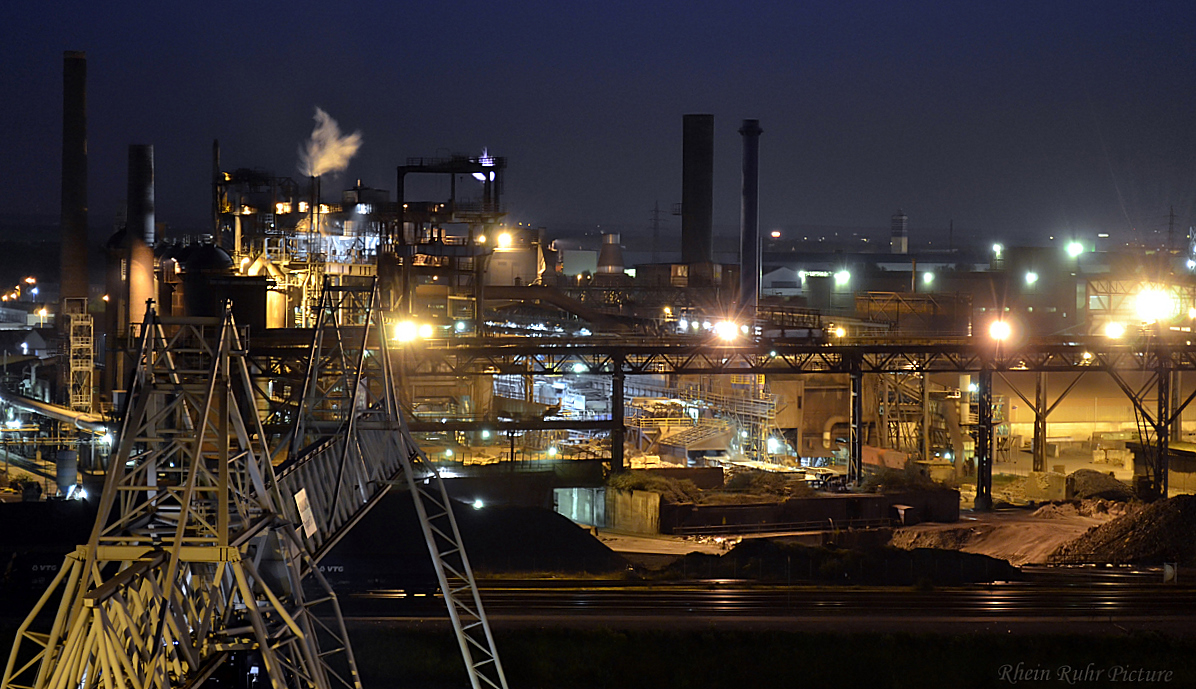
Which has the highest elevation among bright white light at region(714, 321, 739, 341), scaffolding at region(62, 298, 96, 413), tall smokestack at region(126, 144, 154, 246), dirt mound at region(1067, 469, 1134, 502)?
tall smokestack at region(126, 144, 154, 246)

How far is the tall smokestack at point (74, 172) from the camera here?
3972 cm

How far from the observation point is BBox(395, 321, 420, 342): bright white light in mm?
28259

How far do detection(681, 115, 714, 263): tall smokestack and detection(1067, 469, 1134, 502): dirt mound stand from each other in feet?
79.4

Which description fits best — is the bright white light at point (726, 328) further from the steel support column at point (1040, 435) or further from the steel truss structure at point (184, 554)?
the steel truss structure at point (184, 554)

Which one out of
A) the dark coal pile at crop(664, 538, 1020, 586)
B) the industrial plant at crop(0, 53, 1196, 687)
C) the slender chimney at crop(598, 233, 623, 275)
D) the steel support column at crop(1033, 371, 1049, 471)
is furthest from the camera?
the slender chimney at crop(598, 233, 623, 275)

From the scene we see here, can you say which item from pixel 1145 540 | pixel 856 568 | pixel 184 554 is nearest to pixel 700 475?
pixel 856 568

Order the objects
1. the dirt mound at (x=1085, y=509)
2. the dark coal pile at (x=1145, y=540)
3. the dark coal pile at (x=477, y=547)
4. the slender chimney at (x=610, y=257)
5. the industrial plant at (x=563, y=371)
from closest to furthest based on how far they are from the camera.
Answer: the dark coal pile at (x=477, y=547) → the dark coal pile at (x=1145, y=540) → the industrial plant at (x=563, y=371) → the dirt mound at (x=1085, y=509) → the slender chimney at (x=610, y=257)

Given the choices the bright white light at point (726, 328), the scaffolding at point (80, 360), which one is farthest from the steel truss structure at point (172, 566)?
the bright white light at point (726, 328)

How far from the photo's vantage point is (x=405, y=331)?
28844 millimetres

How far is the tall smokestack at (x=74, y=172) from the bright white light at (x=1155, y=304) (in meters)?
41.0

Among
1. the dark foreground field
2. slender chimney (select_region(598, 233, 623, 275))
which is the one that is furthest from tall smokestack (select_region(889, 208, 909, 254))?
the dark foreground field

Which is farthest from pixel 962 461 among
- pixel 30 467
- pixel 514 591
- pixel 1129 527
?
pixel 30 467

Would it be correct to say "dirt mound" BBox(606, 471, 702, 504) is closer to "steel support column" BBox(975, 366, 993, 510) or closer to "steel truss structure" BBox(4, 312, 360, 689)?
"steel support column" BBox(975, 366, 993, 510)

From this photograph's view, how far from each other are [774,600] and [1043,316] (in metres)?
35.8
